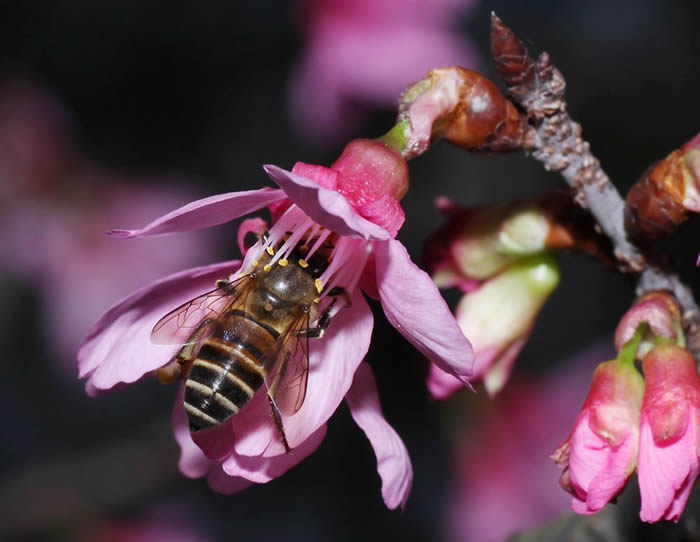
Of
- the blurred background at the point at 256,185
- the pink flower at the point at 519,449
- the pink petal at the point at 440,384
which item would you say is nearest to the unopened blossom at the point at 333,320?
the pink petal at the point at 440,384

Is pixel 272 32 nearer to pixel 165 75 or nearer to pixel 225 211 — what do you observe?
pixel 165 75

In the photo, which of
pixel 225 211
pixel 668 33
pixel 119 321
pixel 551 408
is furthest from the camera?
pixel 668 33

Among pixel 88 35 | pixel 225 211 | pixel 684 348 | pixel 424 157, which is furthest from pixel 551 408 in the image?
pixel 88 35

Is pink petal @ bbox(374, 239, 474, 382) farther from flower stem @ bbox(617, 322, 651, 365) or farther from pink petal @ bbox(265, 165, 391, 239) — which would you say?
flower stem @ bbox(617, 322, 651, 365)

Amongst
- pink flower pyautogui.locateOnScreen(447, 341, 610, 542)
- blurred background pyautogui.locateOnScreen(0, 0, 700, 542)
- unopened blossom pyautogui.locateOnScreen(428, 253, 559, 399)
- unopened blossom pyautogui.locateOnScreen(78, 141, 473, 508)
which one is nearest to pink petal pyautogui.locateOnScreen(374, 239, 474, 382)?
unopened blossom pyautogui.locateOnScreen(78, 141, 473, 508)

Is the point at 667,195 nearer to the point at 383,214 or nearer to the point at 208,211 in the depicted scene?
the point at 383,214

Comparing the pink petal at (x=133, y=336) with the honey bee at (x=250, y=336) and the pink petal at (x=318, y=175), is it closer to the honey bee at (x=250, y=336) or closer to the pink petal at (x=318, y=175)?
the honey bee at (x=250, y=336)
